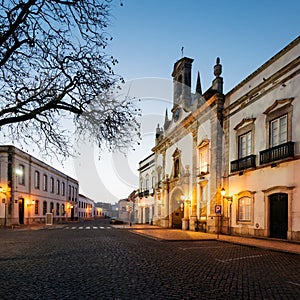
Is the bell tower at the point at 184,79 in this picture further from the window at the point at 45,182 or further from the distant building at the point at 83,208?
the distant building at the point at 83,208

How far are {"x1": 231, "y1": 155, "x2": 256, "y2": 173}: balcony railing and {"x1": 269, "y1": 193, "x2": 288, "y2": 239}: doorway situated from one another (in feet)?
6.91

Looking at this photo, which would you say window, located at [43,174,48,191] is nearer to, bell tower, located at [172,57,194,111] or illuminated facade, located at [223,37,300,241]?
bell tower, located at [172,57,194,111]

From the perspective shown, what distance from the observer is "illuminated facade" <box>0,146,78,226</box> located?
30.1 meters

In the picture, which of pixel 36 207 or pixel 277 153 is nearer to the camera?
pixel 277 153

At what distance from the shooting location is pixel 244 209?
18.2 m

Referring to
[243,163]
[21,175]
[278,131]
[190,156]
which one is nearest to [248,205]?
[243,163]

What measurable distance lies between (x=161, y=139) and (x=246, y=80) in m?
17.6

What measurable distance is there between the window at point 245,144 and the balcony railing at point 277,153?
1612 mm

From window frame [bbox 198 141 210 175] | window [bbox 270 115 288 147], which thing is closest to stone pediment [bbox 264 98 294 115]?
window [bbox 270 115 288 147]

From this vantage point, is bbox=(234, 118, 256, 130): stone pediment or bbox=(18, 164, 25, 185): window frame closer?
bbox=(234, 118, 256, 130): stone pediment

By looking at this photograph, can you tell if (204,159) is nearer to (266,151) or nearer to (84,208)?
(266,151)

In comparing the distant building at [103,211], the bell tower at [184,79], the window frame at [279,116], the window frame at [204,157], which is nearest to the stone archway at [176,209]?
the window frame at [204,157]

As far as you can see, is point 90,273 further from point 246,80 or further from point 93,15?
point 246,80

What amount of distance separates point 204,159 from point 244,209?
6016 millimetres
